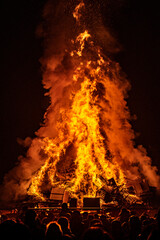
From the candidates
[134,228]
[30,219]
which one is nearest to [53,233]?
[30,219]

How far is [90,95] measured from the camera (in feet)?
59.5

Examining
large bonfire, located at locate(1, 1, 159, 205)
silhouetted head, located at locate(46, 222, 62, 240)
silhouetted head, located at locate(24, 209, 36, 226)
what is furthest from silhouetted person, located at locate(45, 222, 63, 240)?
large bonfire, located at locate(1, 1, 159, 205)

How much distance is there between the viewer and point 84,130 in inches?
684

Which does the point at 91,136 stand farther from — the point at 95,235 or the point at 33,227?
the point at 95,235

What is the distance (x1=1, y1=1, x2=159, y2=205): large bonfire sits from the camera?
1566 centimetres

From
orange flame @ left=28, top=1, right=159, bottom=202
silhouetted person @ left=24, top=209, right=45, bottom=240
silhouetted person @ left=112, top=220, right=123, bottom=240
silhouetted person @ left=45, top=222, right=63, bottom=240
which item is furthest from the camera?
orange flame @ left=28, top=1, right=159, bottom=202

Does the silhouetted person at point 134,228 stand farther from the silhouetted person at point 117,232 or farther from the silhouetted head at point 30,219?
the silhouetted head at point 30,219

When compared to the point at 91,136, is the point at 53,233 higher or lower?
lower

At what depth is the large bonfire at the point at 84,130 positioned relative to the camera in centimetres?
1566

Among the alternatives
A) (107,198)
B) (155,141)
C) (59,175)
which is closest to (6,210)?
(59,175)

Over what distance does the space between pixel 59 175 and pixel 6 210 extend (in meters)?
5.03

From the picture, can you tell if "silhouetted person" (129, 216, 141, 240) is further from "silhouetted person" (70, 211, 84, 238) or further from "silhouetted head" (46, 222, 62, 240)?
"silhouetted head" (46, 222, 62, 240)

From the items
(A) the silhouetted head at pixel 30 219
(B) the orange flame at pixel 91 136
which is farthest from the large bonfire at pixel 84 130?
(A) the silhouetted head at pixel 30 219

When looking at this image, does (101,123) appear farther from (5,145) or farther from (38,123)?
(5,145)
